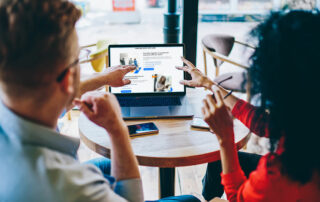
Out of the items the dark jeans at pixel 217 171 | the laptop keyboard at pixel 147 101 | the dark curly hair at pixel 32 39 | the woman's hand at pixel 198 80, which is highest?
the dark curly hair at pixel 32 39

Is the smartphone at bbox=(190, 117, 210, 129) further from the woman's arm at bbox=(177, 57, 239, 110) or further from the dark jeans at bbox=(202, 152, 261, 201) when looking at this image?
the dark jeans at bbox=(202, 152, 261, 201)

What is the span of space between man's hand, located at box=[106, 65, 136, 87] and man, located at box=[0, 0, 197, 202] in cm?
75

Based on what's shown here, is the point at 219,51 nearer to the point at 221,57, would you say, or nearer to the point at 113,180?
the point at 221,57

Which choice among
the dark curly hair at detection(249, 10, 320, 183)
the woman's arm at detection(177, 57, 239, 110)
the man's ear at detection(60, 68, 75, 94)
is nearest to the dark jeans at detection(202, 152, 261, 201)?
the woman's arm at detection(177, 57, 239, 110)

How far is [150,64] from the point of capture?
5.45ft

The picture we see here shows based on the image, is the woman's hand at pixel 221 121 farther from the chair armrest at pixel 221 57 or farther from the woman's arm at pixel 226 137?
the chair armrest at pixel 221 57

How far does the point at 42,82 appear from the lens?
69cm

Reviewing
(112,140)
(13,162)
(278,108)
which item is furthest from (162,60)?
(13,162)

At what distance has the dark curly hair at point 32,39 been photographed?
2.05 feet

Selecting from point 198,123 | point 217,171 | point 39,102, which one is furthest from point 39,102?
point 217,171

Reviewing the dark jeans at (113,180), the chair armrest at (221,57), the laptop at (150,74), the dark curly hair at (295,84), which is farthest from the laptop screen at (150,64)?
the chair armrest at (221,57)

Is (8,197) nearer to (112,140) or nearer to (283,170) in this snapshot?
(112,140)

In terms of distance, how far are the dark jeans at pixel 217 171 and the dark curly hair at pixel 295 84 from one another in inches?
25.5

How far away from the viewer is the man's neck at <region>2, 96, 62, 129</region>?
0.70m
